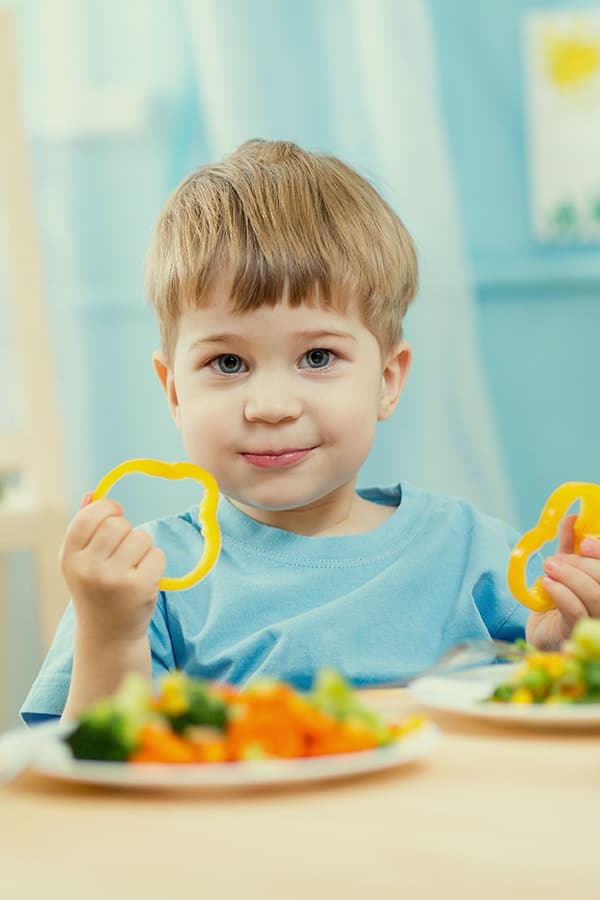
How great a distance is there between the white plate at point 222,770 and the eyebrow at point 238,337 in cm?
62

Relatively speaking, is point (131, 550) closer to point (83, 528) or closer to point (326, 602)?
point (83, 528)

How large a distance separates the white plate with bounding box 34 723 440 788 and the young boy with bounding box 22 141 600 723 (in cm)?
49

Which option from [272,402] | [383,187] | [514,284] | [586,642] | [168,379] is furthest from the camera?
[514,284]

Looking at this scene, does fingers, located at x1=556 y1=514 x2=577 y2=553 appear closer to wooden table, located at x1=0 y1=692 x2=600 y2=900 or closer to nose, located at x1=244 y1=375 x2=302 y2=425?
nose, located at x1=244 y1=375 x2=302 y2=425

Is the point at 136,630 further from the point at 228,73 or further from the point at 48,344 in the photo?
the point at 228,73

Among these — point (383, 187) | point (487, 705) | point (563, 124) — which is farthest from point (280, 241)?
point (563, 124)

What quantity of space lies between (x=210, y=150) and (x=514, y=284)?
67cm

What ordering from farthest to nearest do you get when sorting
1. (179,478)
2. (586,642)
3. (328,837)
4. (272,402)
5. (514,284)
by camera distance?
(514,284) → (272,402) → (179,478) → (586,642) → (328,837)

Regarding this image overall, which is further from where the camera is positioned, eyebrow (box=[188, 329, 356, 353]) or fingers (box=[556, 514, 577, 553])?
eyebrow (box=[188, 329, 356, 353])

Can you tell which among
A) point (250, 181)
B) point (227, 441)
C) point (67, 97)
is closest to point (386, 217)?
point (250, 181)

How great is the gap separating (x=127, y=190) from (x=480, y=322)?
76 centimetres

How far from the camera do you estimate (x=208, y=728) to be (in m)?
0.58

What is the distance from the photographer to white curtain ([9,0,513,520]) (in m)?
2.49

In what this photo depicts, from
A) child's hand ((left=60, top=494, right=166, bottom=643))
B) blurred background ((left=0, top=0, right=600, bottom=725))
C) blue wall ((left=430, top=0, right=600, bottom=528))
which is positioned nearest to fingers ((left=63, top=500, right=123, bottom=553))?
child's hand ((left=60, top=494, right=166, bottom=643))
